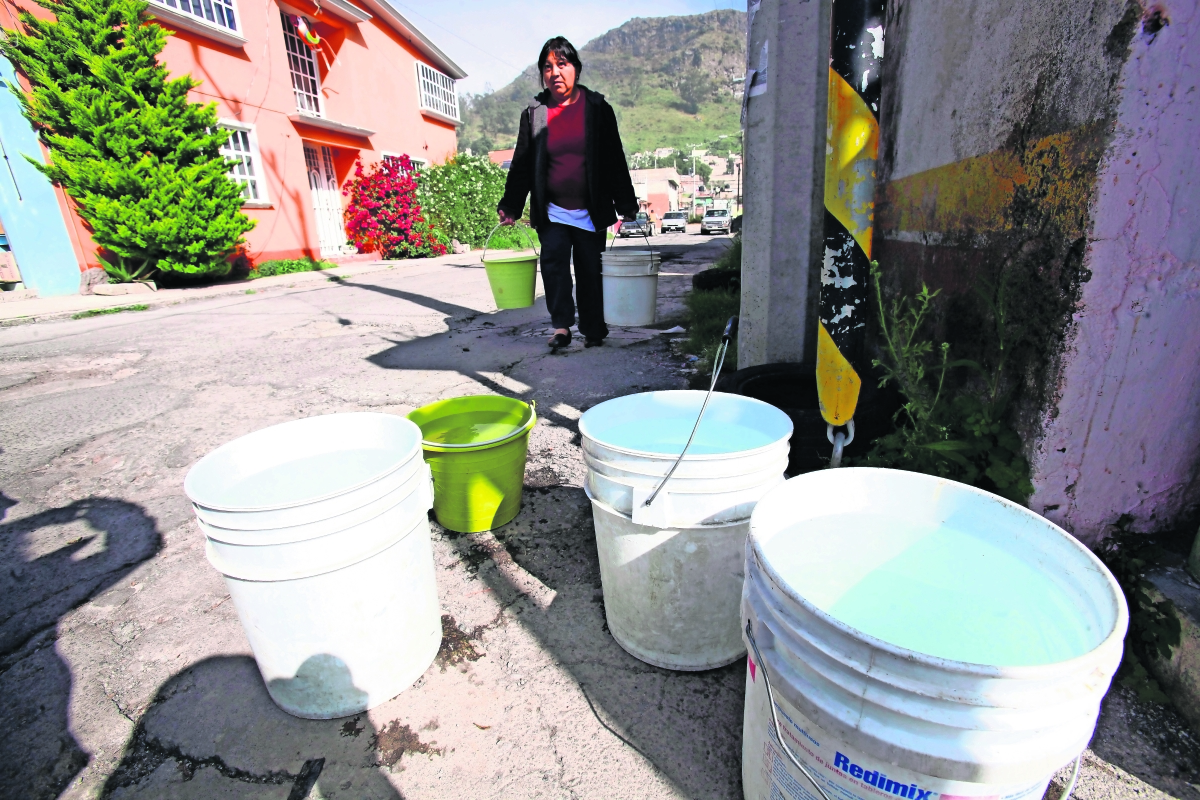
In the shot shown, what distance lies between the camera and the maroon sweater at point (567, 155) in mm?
4266

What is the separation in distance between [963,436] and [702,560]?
3.23 feet

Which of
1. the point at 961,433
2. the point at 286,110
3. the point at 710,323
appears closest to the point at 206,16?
the point at 286,110

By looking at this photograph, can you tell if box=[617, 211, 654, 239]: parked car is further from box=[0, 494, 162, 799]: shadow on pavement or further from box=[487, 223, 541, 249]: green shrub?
box=[0, 494, 162, 799]: shadow on pavement

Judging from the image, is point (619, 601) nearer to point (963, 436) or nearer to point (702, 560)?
point (702, 560)

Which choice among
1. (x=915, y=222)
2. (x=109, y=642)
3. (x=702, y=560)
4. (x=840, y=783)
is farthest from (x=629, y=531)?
(x=915, y=222)

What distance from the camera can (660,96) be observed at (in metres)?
170

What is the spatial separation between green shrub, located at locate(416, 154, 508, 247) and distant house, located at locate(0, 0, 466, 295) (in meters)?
2.04

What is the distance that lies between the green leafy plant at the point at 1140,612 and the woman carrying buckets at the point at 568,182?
12.1 ft

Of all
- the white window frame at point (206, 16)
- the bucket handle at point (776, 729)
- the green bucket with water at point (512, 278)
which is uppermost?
the white window frame at point (206, 16)

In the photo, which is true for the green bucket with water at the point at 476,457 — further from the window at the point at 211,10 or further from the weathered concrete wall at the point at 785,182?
the window at the point at 211,10

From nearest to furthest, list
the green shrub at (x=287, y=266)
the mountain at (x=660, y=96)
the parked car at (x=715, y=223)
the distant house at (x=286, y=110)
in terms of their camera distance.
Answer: the distant house at (x=286, y=110), the green shrub at (x=287, y=266), the parked car at (x=715, y=223), the mountain at (x=660, y=96)

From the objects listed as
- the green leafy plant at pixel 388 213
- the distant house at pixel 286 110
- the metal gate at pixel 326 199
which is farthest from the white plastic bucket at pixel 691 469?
the metal gate at pixel 326 199

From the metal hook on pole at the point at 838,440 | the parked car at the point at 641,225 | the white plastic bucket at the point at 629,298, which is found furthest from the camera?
the parked car at the point at 641,225

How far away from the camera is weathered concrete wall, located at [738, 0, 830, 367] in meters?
2.62
